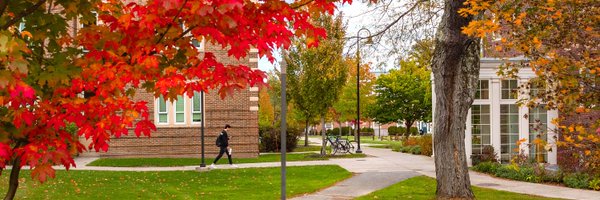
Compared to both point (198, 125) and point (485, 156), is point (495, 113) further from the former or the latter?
point (198, 125)

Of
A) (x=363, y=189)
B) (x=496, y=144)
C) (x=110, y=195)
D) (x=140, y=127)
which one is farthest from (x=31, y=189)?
(x=496, y=144)

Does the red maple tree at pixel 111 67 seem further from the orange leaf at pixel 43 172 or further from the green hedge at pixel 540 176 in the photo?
the green hedge at pixel 540 176

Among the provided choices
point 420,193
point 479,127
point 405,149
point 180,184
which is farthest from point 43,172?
point 405,149

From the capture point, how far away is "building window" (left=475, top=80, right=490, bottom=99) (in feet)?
75.7

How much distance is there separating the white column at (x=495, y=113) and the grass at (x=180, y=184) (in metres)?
5.86

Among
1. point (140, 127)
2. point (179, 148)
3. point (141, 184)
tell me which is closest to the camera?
point (140, 127)

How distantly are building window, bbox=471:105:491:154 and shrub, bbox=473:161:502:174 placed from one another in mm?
1678

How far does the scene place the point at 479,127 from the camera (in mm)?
23172

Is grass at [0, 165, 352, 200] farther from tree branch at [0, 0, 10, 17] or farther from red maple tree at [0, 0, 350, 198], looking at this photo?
tree branch at [0, 0, 10, 17]

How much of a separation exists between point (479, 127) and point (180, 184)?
37.4ft

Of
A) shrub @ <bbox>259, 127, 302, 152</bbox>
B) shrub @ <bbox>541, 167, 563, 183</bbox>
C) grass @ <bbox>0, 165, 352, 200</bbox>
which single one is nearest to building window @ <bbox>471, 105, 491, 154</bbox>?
shrub @ <bbox>541, 167, 563, 183</bbox>

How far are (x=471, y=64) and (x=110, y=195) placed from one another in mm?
8736

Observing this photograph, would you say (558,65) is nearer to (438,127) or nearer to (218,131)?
(438,127)

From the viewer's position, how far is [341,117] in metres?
62.1
